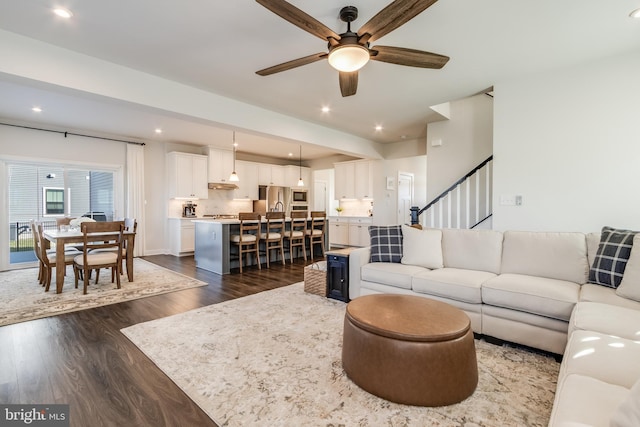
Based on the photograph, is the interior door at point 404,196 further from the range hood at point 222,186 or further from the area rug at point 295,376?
the area rug at point 295,376

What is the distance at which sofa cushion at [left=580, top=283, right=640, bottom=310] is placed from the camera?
197cm

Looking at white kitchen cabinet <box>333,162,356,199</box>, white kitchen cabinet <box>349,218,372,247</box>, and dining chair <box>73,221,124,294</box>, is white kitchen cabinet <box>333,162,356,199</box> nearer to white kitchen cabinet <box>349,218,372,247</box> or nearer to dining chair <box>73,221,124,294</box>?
white kitchen cabinet <box>349,218,372,247</box>

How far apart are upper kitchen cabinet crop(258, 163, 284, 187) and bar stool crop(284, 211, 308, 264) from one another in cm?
288

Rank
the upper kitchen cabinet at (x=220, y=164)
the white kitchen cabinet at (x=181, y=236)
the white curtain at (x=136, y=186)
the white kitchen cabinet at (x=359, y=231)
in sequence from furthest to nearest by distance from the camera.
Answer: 1. the white kitchen cabinet at (x=359, y=231)
2. the upper kitchen cabinet at (x=220, y=164)
3. the white kitchen cabinet at (x=181, y=236)
4. the white curtain at (x=136, y=186)

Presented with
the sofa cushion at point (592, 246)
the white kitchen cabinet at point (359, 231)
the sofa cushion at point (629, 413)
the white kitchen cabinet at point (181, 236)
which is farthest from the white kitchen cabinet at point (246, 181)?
the sofa cushion at point (629, 413)

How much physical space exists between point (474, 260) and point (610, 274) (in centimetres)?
100

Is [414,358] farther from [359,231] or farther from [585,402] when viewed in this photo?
[359,231]

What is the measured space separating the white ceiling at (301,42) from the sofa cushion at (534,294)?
2.23m

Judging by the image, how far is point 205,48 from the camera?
2918 millimetres

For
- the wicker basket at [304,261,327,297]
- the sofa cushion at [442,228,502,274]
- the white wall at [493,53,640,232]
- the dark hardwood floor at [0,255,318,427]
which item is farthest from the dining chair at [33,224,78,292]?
the white wall at [493,53,640,232]

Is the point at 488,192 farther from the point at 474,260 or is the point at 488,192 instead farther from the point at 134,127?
the point at 134,127

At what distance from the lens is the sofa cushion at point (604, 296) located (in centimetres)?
197

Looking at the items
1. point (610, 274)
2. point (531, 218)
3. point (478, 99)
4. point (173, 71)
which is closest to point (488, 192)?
point (531, 218)

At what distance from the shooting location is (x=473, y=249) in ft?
10.0
